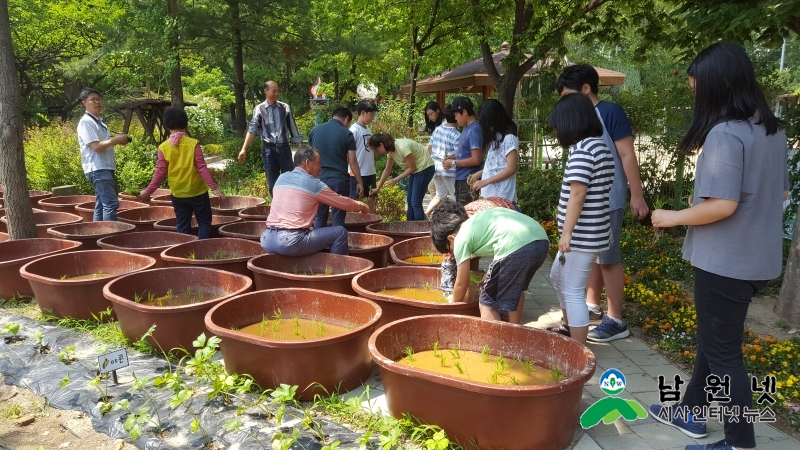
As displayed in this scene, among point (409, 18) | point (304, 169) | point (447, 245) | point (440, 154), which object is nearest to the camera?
point (447, 245)

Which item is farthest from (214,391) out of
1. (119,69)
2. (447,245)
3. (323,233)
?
(119,69)

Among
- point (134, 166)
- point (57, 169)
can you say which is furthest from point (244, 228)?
point (57, 169)

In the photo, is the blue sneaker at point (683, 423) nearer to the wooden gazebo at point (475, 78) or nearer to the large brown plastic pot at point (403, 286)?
the large brown plastic pot at point (403, 286)

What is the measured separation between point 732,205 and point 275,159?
19.1 ft

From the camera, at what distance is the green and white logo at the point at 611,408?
2.82m

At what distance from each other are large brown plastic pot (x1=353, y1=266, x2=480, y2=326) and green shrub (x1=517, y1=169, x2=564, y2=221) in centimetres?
354

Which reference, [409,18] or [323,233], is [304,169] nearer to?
[323,233]

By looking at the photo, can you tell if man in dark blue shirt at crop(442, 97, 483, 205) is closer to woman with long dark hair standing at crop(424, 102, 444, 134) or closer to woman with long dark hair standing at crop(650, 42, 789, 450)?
woman with long dark hair standing at crop(424, 102, 444, 134)

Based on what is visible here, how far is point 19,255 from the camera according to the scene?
534 cm

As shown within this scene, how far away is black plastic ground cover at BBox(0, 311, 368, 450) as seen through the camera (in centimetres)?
270

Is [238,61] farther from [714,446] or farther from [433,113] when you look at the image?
[714,446]

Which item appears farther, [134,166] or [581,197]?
[134,166]

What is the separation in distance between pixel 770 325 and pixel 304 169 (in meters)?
3.82

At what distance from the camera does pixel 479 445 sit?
2.55 metres
